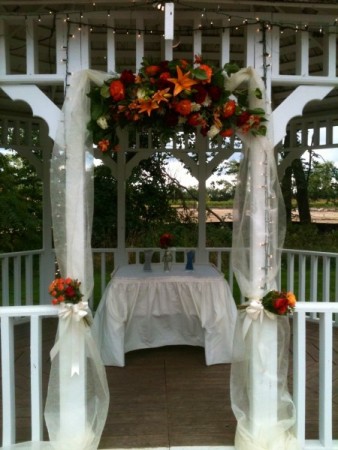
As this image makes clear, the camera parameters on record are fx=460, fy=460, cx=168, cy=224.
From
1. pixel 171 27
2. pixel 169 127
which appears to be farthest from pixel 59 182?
pixel 171 27

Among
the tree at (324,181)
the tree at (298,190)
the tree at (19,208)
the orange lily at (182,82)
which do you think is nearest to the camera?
the orange lily at (182,82)

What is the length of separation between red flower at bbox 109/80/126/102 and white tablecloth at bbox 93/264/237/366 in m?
2.13

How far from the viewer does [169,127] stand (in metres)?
2.81

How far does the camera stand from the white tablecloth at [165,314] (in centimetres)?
423

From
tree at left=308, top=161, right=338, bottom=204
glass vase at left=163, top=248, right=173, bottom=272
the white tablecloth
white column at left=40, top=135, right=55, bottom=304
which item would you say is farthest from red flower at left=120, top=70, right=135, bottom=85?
tree at left=308, top=161, right=338, bottom=204

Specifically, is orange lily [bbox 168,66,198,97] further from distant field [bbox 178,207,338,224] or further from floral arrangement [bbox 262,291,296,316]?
distant field [bbox 178,207,338,224]

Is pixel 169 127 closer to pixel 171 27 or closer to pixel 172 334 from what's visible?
pixel 171 27

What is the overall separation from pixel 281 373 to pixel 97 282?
678 centimetres

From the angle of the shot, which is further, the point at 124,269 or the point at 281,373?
the point at 124,269

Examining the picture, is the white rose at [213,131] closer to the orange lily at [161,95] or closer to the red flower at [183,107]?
the red flower at [183,107]

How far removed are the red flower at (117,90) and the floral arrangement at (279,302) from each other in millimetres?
1430

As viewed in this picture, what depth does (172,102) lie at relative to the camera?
8.55ft

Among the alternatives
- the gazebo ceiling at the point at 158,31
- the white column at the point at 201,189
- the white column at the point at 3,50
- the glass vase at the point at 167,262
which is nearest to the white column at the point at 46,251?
the gazebo ceiling at the point at 158,31

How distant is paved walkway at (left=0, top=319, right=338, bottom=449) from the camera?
293cm
